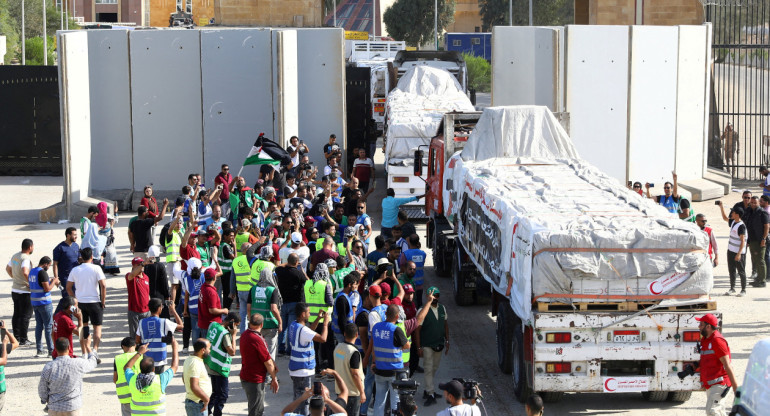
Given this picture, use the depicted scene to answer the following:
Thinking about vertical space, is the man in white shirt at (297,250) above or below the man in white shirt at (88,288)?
above

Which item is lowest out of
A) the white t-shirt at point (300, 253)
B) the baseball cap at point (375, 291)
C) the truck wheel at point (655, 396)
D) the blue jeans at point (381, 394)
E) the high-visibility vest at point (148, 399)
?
the truck wheel at point (655, 396)

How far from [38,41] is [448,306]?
51018 millimetres

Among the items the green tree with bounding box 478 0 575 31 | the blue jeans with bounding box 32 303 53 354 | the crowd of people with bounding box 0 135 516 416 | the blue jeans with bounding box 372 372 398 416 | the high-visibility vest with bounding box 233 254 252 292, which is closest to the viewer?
the crowd of people with bounding box 0 135 516 416

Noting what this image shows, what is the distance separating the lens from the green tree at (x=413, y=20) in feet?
251

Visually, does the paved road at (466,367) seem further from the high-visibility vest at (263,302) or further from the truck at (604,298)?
the high-visibility vest at (263,302)

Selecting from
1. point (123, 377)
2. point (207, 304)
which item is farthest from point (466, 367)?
point (123, 377)

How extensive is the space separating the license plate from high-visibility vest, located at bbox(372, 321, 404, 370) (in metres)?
2.37

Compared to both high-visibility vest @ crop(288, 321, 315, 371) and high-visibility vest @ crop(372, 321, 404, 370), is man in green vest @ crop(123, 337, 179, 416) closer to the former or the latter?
high-visibility vest @ crop(288, 321, 315, 371)

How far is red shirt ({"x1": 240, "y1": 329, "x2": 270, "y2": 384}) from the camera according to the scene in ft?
38.1

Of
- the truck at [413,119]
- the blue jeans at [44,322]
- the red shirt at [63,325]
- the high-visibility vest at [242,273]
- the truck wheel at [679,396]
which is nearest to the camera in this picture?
the truck wheel at [679,396]

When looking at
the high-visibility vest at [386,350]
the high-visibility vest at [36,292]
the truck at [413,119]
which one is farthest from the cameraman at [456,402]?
the truck at [413,119]

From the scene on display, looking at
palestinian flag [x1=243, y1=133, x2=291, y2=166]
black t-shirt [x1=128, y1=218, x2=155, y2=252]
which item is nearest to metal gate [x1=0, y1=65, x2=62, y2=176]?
palestinian flag [x1=243, y1=133, x2=291, y2=166]

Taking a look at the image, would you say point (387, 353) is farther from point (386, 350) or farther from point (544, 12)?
point (544, 12)

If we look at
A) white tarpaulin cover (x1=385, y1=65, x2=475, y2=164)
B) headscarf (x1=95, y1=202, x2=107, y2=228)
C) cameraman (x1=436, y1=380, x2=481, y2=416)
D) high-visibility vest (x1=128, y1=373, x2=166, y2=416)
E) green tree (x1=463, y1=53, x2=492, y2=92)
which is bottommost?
high-visibility vest (x1=128, y1=373, x2=166, y2=416)
